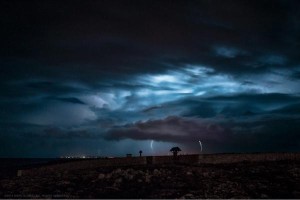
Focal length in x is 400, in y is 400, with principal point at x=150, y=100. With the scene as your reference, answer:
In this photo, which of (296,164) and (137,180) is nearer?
(137,180)

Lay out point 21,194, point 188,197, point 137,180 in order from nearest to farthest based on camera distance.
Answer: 1. point 188,197
2. point 21,194
3. point 137,180

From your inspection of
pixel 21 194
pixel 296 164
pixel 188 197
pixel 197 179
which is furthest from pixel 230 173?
pixel 21 194

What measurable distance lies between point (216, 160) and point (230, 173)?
23.2 feet

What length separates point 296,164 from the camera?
115ft

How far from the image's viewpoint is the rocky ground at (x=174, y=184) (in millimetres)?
25594

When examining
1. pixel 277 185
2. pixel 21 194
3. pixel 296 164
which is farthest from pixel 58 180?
pixel 296 164

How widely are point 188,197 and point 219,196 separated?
6.24ft

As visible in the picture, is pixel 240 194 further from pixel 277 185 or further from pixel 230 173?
pixel 230 173

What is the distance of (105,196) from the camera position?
84.4 ft

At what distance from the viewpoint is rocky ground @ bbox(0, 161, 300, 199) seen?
25594 mm

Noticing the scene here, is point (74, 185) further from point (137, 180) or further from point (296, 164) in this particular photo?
point (296, 164)

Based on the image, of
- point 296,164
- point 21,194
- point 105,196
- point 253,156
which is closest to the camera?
point 105,196

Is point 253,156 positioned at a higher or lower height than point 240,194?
higher

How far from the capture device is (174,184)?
93.0 ft
